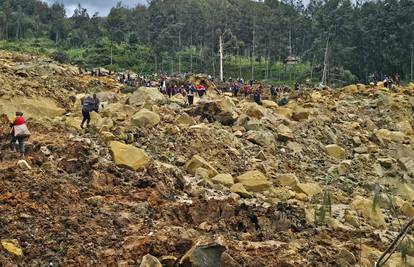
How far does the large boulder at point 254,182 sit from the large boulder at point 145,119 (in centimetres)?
382

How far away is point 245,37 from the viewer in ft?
237

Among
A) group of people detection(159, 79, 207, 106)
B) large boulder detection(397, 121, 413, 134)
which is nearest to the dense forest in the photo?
large boulder detection(397, 121, 413, 134)

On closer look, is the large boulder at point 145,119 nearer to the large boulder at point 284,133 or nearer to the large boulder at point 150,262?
the large boulder at point 284,133

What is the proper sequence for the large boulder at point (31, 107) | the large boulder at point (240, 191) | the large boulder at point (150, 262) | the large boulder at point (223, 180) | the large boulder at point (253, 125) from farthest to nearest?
the large boulder at point (253, 125)
the large boulder at point (31, 107)
the large boulder at point (223, 180)
the large boulder at point (240, 191)
the large boulder at point (150, 262)

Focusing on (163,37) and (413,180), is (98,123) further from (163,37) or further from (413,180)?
(163,37)

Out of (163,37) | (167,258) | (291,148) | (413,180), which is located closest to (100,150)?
(167,258)

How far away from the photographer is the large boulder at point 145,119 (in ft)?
54.2

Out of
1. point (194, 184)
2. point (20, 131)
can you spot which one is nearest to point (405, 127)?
point (194, 184)

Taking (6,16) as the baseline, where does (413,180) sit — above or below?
below

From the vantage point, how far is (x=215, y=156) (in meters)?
15.8

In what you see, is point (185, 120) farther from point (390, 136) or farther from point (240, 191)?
point (390, 136)

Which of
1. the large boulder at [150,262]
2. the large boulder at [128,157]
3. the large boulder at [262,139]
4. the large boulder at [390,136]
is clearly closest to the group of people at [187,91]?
the large boulder at [262,139]

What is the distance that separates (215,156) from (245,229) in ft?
17.3

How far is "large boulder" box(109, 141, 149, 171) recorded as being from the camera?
42.4 ft
